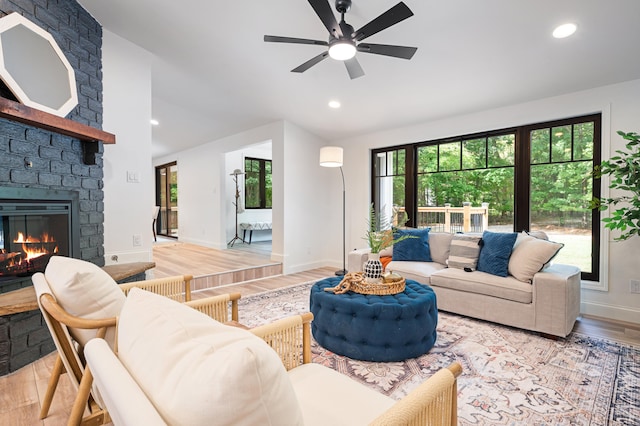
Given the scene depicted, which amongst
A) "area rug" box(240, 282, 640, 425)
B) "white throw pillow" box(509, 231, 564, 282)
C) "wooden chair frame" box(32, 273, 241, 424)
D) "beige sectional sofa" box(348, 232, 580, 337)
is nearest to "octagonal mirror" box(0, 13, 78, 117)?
"wooden chair frame" box(32, 273, 241, 424)

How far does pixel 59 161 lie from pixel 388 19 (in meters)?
3.01

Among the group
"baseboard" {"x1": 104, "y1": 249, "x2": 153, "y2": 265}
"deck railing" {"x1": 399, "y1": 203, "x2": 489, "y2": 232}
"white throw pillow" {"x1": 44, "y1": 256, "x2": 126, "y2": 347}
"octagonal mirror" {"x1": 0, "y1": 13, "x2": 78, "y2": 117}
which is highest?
"octagonal mirror" {"x1": 0, "y1": 13, "x2": 78, "y2": 117}

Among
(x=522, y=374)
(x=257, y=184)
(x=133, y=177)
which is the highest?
(x=257, y=184)

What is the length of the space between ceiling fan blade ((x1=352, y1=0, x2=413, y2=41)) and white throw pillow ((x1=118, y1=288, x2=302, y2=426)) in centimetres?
208

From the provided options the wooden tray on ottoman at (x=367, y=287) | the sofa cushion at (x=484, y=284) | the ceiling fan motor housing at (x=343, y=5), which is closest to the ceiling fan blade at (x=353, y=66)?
the ceiling fan motor housing at (x=343, y=5)

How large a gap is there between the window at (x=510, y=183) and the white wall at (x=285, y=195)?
1258 mm

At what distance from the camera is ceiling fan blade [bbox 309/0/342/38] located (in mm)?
2004

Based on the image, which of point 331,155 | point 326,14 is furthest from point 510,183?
point 326,14

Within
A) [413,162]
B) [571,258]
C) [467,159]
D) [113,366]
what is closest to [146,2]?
[113,366]

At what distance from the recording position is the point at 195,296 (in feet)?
13.2

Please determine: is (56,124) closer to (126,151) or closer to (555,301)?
(126,151)

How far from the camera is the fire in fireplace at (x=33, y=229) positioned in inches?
96.7

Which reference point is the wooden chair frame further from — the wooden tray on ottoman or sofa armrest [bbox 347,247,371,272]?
sofa armrest [bbox 347,247,371,272]

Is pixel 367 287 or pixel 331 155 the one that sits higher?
pixel 331 155
